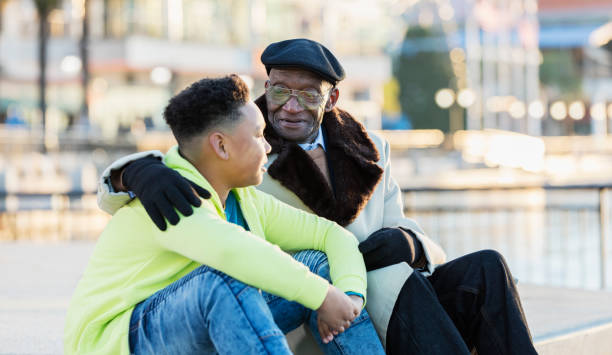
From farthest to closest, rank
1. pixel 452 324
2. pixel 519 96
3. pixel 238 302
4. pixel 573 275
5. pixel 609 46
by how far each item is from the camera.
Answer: pixel 519 96
pixel 573 275
pixel 609 46
pixel 452 324
pixel 238 302

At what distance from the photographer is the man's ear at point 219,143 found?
2844 millimetres

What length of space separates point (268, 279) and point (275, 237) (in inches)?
23.5

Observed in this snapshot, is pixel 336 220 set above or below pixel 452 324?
above

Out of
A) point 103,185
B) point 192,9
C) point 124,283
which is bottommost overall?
point 124,283

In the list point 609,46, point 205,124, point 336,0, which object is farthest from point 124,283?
point 336,0

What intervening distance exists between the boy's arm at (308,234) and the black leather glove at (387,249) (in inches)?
3.2

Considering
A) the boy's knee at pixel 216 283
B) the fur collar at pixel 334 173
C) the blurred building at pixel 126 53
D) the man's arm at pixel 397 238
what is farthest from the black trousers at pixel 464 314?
the blurred building at pixel 126 53

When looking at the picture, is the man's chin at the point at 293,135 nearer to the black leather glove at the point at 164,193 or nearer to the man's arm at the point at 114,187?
the man's arm at the point at 114,187

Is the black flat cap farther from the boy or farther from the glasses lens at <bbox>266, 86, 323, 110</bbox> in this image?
the boy

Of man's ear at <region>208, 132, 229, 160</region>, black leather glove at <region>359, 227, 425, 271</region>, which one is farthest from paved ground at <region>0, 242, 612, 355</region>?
man's ear at <region>208, 132, 229, 160</region>

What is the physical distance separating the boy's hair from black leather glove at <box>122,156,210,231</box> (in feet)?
0.53

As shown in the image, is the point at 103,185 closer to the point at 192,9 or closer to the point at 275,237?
the point at 275,237

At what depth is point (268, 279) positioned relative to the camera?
2.66 m

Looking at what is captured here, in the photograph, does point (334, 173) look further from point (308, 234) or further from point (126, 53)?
point (126, 53)
